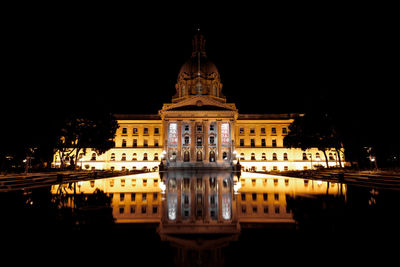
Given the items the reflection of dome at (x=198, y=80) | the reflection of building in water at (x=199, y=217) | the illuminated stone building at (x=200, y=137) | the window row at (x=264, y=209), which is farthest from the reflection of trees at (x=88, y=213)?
the reflection of dome at (x=198, y=80)

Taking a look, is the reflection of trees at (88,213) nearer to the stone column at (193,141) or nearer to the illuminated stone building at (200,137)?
the illuminated stone building at (200,137)

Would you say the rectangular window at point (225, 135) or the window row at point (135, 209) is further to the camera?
the rectangular window at point (225, 135)

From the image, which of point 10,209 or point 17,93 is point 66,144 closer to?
point 17,93

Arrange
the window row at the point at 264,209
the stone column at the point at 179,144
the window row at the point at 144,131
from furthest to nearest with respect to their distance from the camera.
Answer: the window row at the point at 144,131
the stone column at the point at 179,144
the window row at the point at 264,209

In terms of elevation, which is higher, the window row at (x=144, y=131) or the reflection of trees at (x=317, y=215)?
the window row at (x=144, y=131)

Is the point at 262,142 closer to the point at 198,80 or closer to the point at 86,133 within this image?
the point at 198,80

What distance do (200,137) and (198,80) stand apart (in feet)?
67.8

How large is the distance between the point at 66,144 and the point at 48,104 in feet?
49.8

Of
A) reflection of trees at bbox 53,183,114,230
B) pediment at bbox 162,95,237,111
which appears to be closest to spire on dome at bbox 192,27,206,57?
pediment at bbox 162,95,237,111

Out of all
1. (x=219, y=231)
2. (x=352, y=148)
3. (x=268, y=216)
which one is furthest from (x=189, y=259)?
(x=352, y=148)

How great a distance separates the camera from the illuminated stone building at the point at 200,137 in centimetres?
6294

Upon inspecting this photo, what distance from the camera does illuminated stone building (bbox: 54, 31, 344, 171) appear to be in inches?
2478

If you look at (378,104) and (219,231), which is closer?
(219,231)

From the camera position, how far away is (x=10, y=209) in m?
9.92
